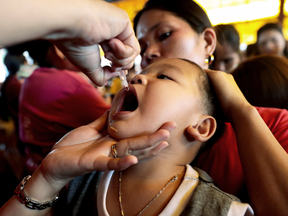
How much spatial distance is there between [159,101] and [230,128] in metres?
0.54

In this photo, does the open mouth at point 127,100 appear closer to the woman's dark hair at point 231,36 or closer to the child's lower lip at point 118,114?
the child's lower lip at point 118,114

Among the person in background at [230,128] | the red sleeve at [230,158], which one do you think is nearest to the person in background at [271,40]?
the person in background at [230,128]

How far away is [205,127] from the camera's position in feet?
3.12

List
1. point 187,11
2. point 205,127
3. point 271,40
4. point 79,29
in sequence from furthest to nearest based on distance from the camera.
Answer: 1. point 271,40
2. point 187,11
3. point 205,127
4. point 79,29

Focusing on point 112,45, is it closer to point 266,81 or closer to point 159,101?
point 159,101

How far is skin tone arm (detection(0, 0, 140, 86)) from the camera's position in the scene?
472mm

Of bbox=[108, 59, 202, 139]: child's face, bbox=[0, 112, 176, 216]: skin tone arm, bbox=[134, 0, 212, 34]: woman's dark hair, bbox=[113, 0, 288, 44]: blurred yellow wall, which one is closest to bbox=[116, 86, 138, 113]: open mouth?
bbox=[108, 59, 202, 139]: child's face

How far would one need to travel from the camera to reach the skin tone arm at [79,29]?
47 cm

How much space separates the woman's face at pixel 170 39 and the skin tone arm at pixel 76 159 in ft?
2.29

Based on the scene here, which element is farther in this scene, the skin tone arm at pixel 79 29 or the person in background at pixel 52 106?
the person in background at pixel 52 106

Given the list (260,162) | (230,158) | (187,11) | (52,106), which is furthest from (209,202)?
(52,106)

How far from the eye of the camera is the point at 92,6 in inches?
24.0

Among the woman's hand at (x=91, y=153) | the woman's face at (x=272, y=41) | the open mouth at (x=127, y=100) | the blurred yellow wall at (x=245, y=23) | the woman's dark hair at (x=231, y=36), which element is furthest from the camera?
the blurred yellow wall at (x=245, y=23)

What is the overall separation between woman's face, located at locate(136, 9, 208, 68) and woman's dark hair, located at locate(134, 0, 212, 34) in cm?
3
